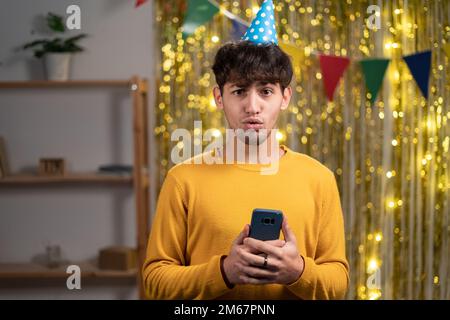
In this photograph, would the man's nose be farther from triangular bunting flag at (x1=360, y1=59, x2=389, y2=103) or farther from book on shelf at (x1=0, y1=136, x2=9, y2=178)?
book on shelf at (x1=0, y1=136, x2=9, y2=178)

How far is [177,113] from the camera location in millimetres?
3004

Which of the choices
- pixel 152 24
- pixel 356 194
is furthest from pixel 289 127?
pixel 152 24

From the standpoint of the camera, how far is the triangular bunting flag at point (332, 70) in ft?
9.30

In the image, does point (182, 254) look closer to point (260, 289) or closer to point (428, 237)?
point (260, 289)

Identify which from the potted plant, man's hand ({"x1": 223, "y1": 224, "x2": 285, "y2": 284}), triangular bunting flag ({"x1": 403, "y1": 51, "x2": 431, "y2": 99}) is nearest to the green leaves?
the potted plant

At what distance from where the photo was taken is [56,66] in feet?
9.46

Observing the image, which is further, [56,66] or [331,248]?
[56,66]

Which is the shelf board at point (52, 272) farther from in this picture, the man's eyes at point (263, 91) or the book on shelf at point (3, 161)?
the man's eyes at point (263, 91)

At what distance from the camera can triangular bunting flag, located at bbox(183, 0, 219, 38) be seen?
2703mm

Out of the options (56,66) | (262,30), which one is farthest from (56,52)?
(262,30)

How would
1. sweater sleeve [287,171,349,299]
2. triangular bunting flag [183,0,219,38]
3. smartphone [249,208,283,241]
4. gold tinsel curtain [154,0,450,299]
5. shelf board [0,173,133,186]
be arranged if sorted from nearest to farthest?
1. smartphone [249,208,283,241]
2. sweater sleeve [287,171,349,299]
3. triangular bunting flag [183,0,219,38]
4. shelf board [0,173,133,186]
5. gold tinsel curtain [154,0,450,299]

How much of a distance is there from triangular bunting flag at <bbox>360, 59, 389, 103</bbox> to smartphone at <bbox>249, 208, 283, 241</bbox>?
1.99 m

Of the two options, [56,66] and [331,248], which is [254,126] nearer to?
[331,248]

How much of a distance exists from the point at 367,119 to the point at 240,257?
212 cm
